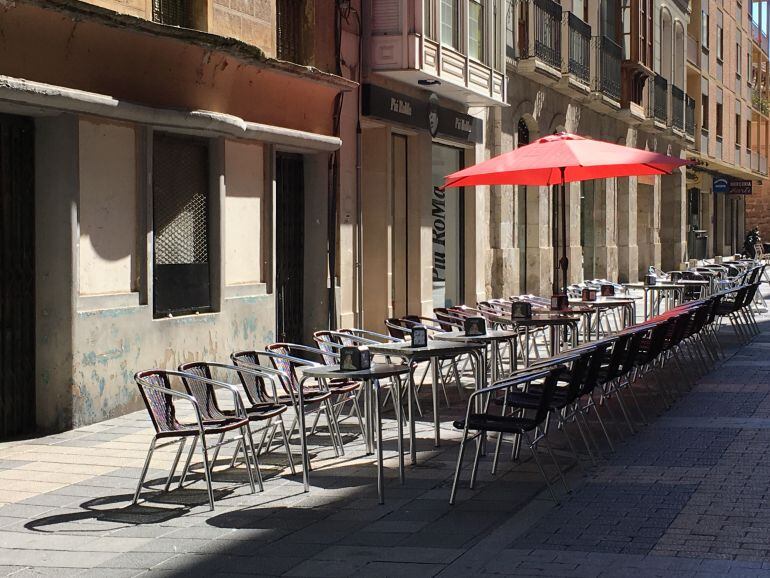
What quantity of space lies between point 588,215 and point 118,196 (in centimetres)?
2227

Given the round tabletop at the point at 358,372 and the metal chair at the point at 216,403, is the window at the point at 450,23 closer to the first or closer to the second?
the metal chair at the point at 216,403

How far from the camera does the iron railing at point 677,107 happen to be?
40.2m

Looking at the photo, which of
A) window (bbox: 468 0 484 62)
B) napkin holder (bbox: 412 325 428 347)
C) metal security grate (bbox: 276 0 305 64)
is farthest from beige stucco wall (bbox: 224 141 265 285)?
window (bbox: 468 0 484 62)

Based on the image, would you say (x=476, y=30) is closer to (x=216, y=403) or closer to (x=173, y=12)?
(x=173, y=12)

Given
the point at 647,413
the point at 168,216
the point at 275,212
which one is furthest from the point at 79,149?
the point at 647,413

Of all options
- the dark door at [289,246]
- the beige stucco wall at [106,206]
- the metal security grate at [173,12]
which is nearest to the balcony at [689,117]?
the dark door at [289,246]

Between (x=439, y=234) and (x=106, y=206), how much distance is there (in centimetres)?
1093

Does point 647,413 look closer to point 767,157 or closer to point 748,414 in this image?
point 748,414

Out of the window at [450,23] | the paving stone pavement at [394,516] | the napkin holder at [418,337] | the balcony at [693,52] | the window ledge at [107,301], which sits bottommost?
the paving stone pavement at [394,516]

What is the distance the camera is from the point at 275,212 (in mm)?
14930

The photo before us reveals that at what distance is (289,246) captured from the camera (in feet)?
52.0

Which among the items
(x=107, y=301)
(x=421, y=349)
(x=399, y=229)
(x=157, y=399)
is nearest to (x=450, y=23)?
(x=399, y=229)

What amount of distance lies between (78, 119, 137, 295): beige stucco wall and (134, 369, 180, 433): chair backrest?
313 centimetres

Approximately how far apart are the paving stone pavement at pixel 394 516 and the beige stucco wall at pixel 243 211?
13.3ft
